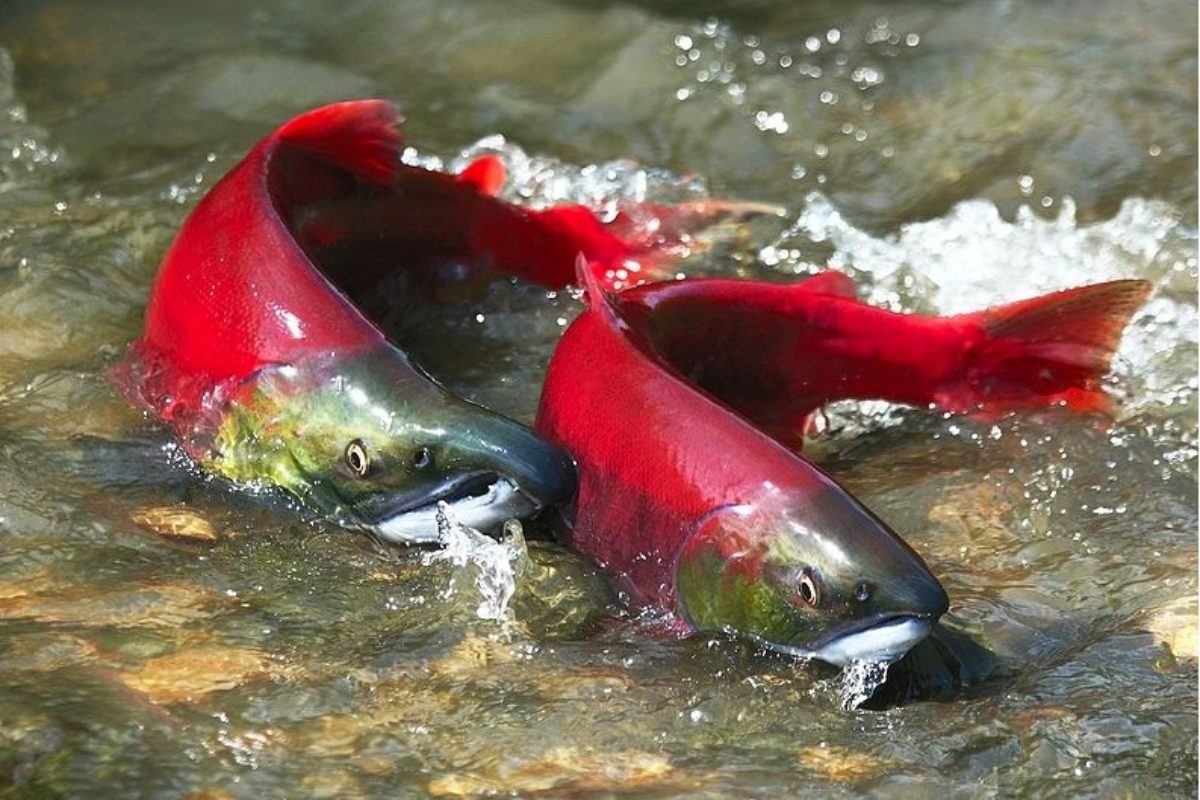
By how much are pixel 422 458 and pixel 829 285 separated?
4.34 ft

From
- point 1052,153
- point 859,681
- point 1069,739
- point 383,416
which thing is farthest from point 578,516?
point 1052,153

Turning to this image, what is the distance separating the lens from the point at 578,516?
13.8 feet

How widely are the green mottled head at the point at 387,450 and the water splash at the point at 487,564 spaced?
0.22 ft

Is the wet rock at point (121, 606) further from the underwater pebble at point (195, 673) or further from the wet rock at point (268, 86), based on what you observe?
the wet rock at point (268, 86)

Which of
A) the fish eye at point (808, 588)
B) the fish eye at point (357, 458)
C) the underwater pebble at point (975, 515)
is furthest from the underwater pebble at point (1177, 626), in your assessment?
the fish eye at point (357, 458)

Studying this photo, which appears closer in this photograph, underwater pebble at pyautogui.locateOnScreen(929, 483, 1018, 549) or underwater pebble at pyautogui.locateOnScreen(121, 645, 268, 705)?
underwater pebble at pyautogui.locateOnScreen(121, 645, 268, 705)

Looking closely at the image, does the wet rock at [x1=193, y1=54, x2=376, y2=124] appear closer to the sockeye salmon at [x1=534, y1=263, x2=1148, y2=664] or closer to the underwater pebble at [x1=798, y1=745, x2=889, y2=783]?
the sockeye salmon at [x1=534, y1=263, x2=1148, y2=664]

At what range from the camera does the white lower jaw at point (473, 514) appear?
4.08 m

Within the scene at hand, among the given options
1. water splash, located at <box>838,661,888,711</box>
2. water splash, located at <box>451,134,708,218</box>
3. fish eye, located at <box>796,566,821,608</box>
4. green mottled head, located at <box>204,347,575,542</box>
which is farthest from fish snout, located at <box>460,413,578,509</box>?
water splash, located at <box>451,134,708,218</box>

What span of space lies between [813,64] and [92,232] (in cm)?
312

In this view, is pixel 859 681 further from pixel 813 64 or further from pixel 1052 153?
pixel 813 64

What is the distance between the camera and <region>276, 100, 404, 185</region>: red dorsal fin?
503 cm

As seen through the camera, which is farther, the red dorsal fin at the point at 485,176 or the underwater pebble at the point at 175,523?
the red dorsal fin at the point at 485,176

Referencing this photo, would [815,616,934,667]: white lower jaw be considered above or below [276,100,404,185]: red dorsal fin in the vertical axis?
below
